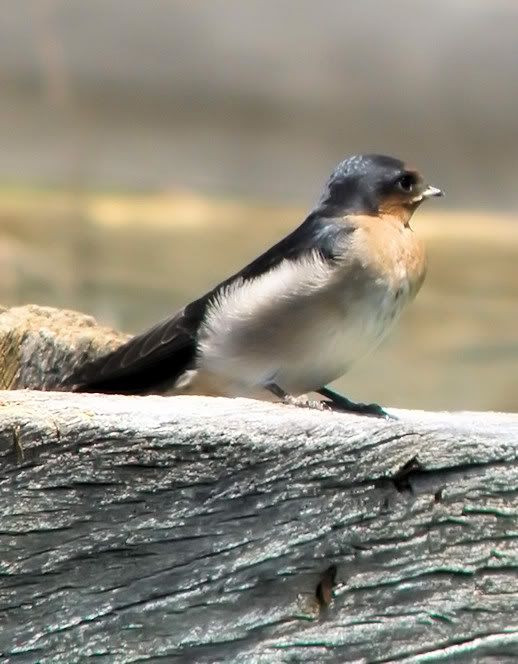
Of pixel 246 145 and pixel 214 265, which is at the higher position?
pixel 246 145

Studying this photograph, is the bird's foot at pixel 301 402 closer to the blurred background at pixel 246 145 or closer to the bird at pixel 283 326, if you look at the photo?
the bird at pixel 283 326

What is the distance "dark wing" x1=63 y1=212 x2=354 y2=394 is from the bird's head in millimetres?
60

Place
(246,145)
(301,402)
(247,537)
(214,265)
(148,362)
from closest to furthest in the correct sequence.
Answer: (247,537) → (301,402) → (148,362) → (246,145) → (214,265)

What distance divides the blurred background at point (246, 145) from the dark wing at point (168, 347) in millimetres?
2639

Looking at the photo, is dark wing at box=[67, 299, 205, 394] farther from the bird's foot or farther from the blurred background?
the blurred background

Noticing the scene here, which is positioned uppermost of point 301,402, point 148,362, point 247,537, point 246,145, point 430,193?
point 246,145

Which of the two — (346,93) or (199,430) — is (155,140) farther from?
(199,430)

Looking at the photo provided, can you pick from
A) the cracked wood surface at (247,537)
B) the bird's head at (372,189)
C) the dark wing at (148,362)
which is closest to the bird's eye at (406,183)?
the bird's head at (372,189)

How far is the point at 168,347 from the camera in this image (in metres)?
1.69

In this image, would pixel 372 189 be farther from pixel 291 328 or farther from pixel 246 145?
pixel 246 145

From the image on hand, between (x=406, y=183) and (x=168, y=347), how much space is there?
0.45 m

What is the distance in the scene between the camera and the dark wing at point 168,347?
164cm

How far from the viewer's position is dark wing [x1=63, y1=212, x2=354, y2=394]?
1643 mm

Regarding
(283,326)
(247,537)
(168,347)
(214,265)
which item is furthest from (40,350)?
(214,265)
